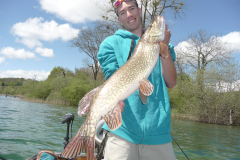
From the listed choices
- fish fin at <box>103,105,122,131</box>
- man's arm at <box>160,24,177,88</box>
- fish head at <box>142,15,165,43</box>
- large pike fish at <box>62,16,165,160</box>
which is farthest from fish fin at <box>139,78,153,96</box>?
fish head at <box>142,15,165,43</box>

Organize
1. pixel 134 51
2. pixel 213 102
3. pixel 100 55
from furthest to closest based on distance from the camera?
pixel 213 102 < pixel 100 55 < pixel 134 51

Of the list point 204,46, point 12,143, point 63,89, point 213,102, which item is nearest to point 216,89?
point 213,102

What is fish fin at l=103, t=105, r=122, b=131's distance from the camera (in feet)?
4.74

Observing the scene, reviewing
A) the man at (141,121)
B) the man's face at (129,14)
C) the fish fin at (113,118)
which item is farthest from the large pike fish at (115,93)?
the man's face at (129,14)

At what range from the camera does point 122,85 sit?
1567 millimetres

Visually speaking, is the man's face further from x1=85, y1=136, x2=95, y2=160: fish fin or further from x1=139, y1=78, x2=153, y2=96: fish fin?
x1=85, y1=136, x2=95, y2=160: fish fin

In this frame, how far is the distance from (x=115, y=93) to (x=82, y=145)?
1.61 ft

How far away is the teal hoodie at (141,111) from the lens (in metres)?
1.62

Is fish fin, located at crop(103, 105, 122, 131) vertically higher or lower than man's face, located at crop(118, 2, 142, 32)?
lower

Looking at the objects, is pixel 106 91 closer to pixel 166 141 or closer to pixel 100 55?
pixel 100 55

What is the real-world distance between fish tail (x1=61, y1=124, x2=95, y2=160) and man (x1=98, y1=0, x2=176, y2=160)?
0.35 meters

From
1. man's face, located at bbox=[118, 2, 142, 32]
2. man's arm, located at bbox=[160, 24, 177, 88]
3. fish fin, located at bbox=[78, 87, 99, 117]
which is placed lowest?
fish fin, located at bbox=[78, 87, 99, 117]

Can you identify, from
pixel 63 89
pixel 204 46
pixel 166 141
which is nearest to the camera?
pixel 166 141

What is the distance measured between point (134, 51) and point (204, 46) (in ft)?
83.1
